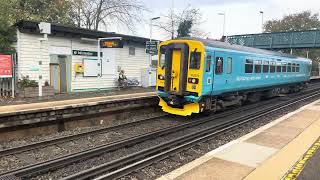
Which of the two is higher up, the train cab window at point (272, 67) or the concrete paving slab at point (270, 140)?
the train cab window at point (272, 67)

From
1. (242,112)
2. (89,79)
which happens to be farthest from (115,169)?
(89,79)

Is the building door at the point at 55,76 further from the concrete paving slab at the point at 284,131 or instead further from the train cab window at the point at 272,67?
the concrete paving slab at the point at 284,131

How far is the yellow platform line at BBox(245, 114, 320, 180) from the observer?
6230 millimetres

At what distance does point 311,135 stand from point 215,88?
166 inches

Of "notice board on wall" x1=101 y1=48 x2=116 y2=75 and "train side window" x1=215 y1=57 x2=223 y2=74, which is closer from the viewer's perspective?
"train side window" x1=215 y1=57 x2=223 y2=74

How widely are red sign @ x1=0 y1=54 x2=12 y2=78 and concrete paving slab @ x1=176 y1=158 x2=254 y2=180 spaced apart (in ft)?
44.4

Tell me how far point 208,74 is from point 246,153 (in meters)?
5.19

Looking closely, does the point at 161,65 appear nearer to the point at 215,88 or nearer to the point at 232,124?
the point at 215,88

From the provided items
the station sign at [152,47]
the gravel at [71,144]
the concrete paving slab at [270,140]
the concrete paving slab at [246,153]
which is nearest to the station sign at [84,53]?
the station sign at [152,47]

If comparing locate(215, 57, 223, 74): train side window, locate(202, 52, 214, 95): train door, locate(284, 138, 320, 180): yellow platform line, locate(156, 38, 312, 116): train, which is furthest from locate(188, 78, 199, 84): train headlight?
locate(284, 138, 320, 180): yellow platform line

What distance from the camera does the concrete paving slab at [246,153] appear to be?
725cm

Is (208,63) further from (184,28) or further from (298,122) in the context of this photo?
(184,28)

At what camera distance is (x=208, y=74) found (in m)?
12.5

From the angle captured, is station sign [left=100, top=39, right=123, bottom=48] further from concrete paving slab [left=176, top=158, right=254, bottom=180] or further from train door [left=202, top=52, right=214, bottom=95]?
concrete paving slab [left=176, top=158, right=254, bottom=180]
